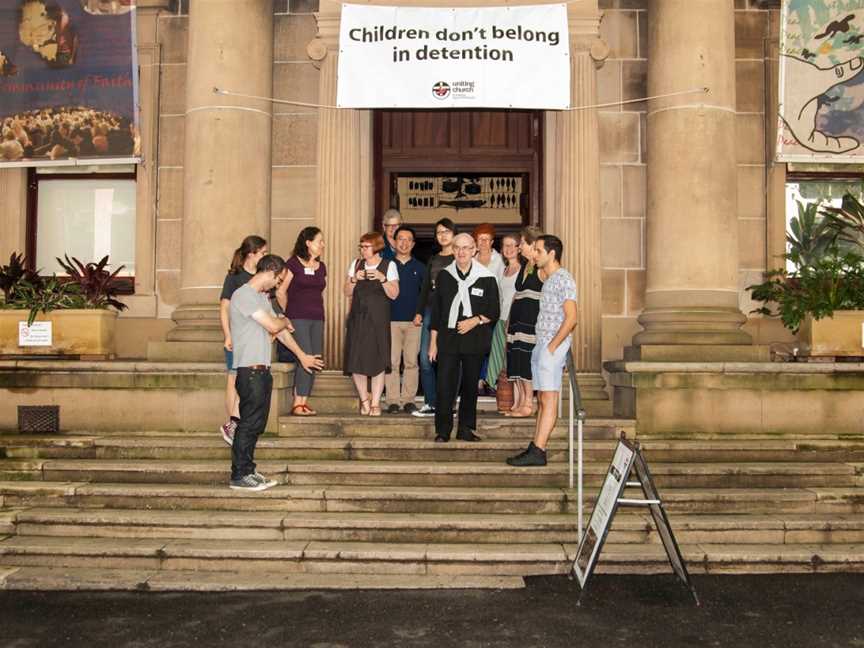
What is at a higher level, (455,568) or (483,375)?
(483,375)

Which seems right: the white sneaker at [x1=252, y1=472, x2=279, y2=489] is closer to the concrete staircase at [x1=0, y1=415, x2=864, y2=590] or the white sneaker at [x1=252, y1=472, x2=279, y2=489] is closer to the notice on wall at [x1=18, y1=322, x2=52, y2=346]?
the concrete staircase at [x1=0, y1=415, x2=864, y2=590]

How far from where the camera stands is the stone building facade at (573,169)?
1001 cm

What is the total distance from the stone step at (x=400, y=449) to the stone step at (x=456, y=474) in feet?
0.57

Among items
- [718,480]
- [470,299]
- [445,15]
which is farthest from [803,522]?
[445,15]

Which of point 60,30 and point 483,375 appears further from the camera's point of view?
point 60,30

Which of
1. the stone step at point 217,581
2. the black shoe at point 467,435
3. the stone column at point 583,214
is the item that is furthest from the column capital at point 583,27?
the stone step at point 217,581

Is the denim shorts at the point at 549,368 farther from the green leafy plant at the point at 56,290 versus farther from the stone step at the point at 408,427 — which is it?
the green leafy plant at the point at 56,290

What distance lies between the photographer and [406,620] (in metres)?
5.71

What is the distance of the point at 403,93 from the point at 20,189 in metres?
5.16

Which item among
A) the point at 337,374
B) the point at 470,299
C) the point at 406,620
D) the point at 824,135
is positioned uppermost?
the point at 824,135

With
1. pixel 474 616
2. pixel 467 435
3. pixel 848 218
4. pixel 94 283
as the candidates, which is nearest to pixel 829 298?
pixel 848 218

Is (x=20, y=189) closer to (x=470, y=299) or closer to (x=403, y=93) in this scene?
(x=403, y=93)

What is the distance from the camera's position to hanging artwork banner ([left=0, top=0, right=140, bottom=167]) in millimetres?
11336

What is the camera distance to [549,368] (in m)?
7.91
